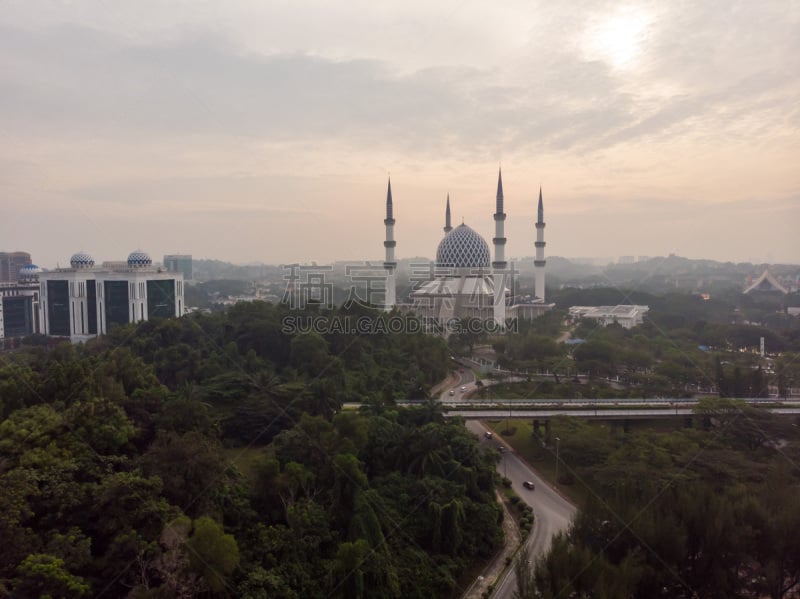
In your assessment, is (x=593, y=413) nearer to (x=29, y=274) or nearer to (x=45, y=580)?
(x=45, y=580)

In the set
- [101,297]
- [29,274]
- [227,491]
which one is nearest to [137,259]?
[101,297]

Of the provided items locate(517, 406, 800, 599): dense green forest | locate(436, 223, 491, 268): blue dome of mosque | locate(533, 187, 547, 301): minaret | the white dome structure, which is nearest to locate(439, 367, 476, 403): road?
locate(517, 406, 800, 599): dense green forest

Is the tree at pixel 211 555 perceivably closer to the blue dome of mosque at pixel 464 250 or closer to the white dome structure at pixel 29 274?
the blue dome of mosque at pixel 464 250

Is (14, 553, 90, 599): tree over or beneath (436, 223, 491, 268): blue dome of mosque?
beneath

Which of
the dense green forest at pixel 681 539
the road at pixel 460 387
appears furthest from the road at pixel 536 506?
the road at pixel 460 387

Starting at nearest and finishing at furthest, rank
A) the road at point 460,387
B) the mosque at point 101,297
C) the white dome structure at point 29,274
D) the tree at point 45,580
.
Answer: the tree at point 45,580, the road at point 460,387, the mosque at point 101,297, the white dome structure at point 29,274

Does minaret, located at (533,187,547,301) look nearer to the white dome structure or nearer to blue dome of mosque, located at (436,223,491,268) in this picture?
blue dome of mosque, located at (436,223,491,268)

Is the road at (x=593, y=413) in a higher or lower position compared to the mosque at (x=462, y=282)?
lower
